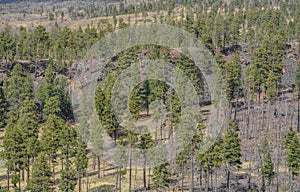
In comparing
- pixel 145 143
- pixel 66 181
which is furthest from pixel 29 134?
pixel 145 143

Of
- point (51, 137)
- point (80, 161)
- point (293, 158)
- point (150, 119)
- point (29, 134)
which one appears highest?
point (29, 134)

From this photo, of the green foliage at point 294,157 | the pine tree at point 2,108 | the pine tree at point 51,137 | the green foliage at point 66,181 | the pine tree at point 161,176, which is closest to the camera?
the green foliage at point 66,181

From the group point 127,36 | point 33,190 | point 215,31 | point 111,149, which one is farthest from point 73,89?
point 33,190

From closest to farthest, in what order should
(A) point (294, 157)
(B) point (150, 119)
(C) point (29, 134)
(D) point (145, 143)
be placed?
1. (A) point (294, 157)
2. (D) point (145, 143)
3. (C) point (29, 134)
4. (B) point (150, 119)

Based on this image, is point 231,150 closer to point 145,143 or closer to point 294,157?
point 294,157

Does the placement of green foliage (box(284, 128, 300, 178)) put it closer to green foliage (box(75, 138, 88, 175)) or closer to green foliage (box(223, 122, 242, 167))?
green foliage (box(223, 122, 242, 167))

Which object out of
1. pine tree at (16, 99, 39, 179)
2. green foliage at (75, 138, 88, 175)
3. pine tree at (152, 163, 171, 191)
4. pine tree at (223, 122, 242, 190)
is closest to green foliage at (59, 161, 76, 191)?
green foliage at (75, 138, 88, 175)

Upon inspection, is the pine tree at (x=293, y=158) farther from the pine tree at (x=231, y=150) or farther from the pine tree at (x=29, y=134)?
the pine tree at (x=29, y=134)

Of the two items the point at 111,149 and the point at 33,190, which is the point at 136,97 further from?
the point at 33,190

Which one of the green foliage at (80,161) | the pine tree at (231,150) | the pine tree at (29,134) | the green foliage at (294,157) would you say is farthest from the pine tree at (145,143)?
the green foliage at (294,157)
